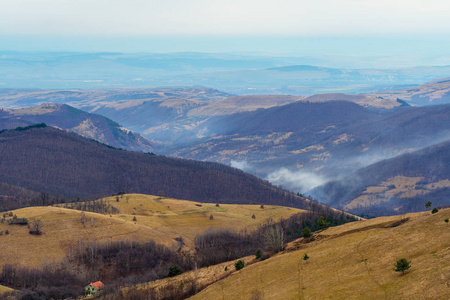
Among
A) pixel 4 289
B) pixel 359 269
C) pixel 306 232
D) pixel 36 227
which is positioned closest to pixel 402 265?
pixel 359 269

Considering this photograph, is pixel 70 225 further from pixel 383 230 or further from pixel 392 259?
pixel 392 259

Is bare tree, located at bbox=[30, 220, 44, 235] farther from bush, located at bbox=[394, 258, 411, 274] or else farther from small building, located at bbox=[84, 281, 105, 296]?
bush, located at bbox=[394, 258, 411, 274]

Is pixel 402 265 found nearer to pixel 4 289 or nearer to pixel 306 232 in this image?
pixel 306 232

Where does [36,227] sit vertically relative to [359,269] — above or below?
below

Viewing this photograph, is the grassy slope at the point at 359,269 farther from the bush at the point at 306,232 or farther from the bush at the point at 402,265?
the bush at the point at 306,232

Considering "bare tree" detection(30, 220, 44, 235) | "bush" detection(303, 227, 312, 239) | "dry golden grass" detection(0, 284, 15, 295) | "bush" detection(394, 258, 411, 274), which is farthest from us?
"bare tree" detection(30, 220, 44, 235)

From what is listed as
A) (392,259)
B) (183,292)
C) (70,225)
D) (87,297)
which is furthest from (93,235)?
(392,259)

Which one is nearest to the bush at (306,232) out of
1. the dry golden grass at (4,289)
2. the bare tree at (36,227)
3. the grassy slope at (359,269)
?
the grassy slope at (359,269)

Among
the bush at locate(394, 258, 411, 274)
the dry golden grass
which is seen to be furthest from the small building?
the bush at locate(394, 258, 411, 274)
